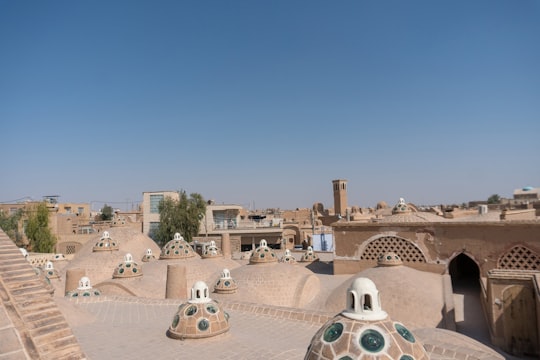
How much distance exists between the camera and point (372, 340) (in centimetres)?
429

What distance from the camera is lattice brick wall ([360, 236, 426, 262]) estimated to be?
53.6ft

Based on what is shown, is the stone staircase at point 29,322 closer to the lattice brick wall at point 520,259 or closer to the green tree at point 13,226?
the lattice brick wall at point 520,259

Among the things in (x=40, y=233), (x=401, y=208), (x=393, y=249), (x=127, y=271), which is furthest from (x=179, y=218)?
(x=393, y=249)

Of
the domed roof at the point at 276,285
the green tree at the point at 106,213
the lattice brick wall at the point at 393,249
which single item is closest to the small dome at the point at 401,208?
the lattice brick wall at the point at 393,249

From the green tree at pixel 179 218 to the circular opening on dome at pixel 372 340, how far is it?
2875 centimetres

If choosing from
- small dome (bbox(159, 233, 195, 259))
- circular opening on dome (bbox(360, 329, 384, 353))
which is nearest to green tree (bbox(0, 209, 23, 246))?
small dome (bbox(159, 233, 195, 259))

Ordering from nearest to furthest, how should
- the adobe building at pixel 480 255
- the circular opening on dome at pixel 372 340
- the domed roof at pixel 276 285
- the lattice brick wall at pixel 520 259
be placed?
the circular opening on dome at pixel 372 340 < the adobe building at pixel 480 255 < the lattice brick wall at pixel 520 259 < the domed roof at pixel 276 285

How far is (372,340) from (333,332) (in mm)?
434

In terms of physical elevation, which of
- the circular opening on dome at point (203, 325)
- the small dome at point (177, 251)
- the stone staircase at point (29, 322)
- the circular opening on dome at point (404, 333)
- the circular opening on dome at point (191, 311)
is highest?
the stone staircase at point (29, 322)

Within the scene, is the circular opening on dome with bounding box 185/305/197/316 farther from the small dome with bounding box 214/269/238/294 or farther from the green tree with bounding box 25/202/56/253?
the green tree with bounding box 25/202/56/253

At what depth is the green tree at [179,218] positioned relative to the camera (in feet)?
105

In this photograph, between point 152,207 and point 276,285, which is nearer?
point 276,285

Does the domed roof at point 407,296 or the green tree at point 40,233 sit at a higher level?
the green tree at point 40,233

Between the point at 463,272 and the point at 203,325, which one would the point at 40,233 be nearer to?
the point at 203,325
